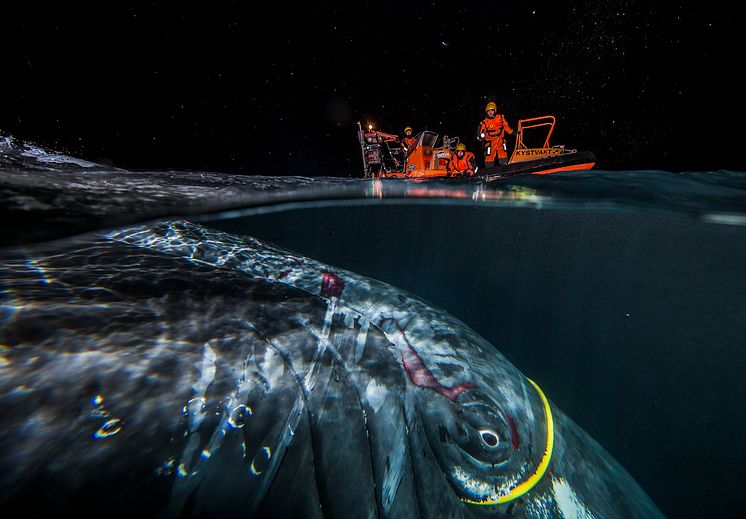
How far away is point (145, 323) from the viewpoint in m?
1.73

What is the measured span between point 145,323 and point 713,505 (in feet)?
39.4

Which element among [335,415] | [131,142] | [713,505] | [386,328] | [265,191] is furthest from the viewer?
[131,142]

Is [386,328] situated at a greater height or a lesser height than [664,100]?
lesser

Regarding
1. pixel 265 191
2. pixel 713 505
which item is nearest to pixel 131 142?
pixel 265 191

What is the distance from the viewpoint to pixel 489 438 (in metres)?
1.99

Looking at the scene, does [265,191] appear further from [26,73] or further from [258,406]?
[26,73]

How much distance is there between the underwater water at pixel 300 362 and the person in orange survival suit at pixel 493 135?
3126 mm

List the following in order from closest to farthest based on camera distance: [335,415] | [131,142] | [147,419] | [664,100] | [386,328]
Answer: [147,419]
[335,415]
[386,328]
[131,142]
[664,100]

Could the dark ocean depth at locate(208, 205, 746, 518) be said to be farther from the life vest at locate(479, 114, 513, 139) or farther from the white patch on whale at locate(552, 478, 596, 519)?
the white patch on whale at locate(552, 478, 596, 519)

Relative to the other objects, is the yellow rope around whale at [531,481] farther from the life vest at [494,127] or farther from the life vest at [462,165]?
the life vest at [494,127]

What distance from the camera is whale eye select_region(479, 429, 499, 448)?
1974 millimetres

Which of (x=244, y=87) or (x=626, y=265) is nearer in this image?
(x=626, y=265)

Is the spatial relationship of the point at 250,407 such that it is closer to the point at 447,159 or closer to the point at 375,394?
the point at 375,394

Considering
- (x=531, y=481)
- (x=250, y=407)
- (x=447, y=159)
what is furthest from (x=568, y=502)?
(x=447, y=159)
